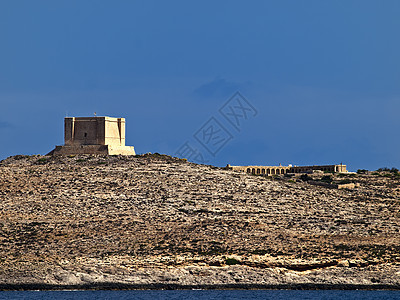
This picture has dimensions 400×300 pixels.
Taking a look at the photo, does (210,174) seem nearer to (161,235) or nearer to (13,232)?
(161,235)

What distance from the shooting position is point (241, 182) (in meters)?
77.1

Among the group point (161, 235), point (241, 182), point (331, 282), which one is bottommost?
point (331, 282)

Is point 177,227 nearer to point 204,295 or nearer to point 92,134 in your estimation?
point 204,295

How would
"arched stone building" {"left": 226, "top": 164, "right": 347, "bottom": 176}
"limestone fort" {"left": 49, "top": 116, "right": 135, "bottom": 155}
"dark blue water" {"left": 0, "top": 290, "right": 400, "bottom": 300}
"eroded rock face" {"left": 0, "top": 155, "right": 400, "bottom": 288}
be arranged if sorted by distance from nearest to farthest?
"dark blue water" {"left": 0, "top": 290, "right": 400, "bottom": 300}, "eroded rock face" {"left": 0, "top": 155, "right": 400, "bottom": 288}, "limestone fort" {"left": 49, "top": 116, "right": 135, "bottom": 155}, "arched stone building" {"left": 226, "top": 164, "right": 347, "bottom": 176}

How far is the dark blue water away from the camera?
57.0 meters

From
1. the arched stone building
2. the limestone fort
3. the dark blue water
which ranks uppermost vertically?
the arched stone building

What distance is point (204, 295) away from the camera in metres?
58.8

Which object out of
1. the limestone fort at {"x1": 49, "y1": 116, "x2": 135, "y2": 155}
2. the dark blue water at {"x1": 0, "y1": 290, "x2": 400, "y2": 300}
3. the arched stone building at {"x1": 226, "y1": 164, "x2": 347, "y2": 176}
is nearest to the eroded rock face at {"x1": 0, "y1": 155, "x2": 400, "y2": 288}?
the dark blue water at {"x1": 0, "y1": 290, "x2": 400, "y2": 300}

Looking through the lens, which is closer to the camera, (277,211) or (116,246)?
(116,246)

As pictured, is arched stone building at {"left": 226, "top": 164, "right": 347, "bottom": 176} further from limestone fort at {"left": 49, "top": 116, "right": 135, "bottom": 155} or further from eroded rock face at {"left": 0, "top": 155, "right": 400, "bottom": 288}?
limestone fort at {"left": 49, "top": 116, "right": 135, "bottom": 155}

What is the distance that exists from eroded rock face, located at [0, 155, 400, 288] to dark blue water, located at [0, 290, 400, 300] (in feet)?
2.86

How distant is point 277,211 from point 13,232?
811 inches

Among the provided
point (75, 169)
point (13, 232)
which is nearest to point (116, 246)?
point (13, 232)

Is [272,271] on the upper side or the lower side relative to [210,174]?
lower
